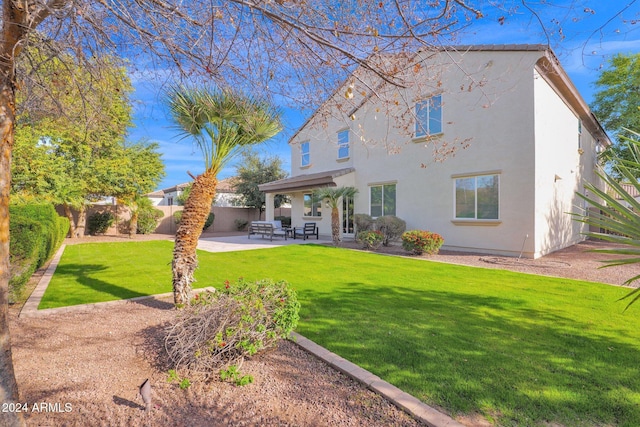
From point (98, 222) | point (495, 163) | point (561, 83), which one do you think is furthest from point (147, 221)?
point (561, 83)

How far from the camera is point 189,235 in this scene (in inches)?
197

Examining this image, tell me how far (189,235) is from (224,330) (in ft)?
7.60

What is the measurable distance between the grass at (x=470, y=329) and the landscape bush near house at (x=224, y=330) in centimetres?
85

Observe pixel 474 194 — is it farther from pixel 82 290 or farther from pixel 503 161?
pixel 82 290

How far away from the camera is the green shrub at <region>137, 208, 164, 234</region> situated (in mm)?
21031

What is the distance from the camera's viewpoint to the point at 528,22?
11.0 ft

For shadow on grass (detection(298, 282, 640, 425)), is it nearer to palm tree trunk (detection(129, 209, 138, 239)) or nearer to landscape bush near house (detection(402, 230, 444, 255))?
landscape bush near house (detection(402, 230, 444, 255))

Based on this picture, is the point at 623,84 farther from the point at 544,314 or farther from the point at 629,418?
the point at 629,418

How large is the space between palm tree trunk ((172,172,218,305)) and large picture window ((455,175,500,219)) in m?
10.6

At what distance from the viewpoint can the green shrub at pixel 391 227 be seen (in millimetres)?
14279

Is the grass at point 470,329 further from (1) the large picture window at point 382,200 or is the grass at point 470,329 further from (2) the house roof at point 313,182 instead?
(2) the house roof at point 313,182

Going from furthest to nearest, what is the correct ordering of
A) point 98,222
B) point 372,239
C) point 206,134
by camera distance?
point 98,222 → point 372,239 → point 206,134

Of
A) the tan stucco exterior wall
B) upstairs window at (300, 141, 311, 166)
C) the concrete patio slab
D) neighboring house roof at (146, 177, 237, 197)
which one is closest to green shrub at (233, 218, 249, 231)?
neighboring house roof at (146, 177, 237, 197)

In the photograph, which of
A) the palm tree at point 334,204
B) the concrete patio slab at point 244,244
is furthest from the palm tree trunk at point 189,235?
the palm tree at point 334,204
